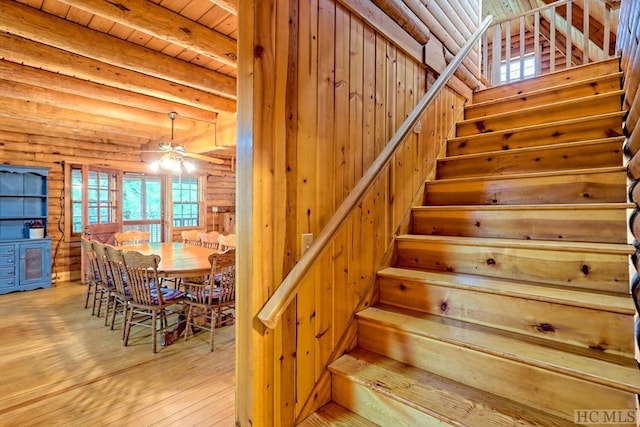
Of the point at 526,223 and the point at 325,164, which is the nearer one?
the point at 325,164

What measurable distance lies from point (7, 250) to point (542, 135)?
6.91 meters

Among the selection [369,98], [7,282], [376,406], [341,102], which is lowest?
[7,282]

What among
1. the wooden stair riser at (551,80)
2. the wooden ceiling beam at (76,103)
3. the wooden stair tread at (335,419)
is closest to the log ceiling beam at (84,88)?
the wooden ceiling beam at (76,103)

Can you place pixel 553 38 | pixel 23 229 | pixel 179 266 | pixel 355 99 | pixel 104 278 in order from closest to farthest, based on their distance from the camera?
pixel 355 99 < pixel 179 266 < pixel 104 278 < pixel 553 38 < pixel 23 229

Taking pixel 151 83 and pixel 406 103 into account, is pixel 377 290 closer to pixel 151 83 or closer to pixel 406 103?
pixel 406 103

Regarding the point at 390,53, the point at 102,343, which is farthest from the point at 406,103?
the point at 102,343

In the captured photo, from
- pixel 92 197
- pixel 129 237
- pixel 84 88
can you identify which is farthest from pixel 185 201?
pixel 84 88

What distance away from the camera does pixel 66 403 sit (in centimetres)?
212

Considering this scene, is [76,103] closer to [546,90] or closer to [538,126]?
[538,126]

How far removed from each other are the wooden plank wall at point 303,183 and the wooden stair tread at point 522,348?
318 millimetres

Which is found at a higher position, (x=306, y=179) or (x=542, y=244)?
(x=306, y=179)

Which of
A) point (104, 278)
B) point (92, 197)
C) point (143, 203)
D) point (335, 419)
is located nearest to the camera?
point (335, 419)

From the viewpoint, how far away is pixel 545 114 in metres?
2.57

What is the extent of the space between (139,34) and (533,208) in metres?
3.26
